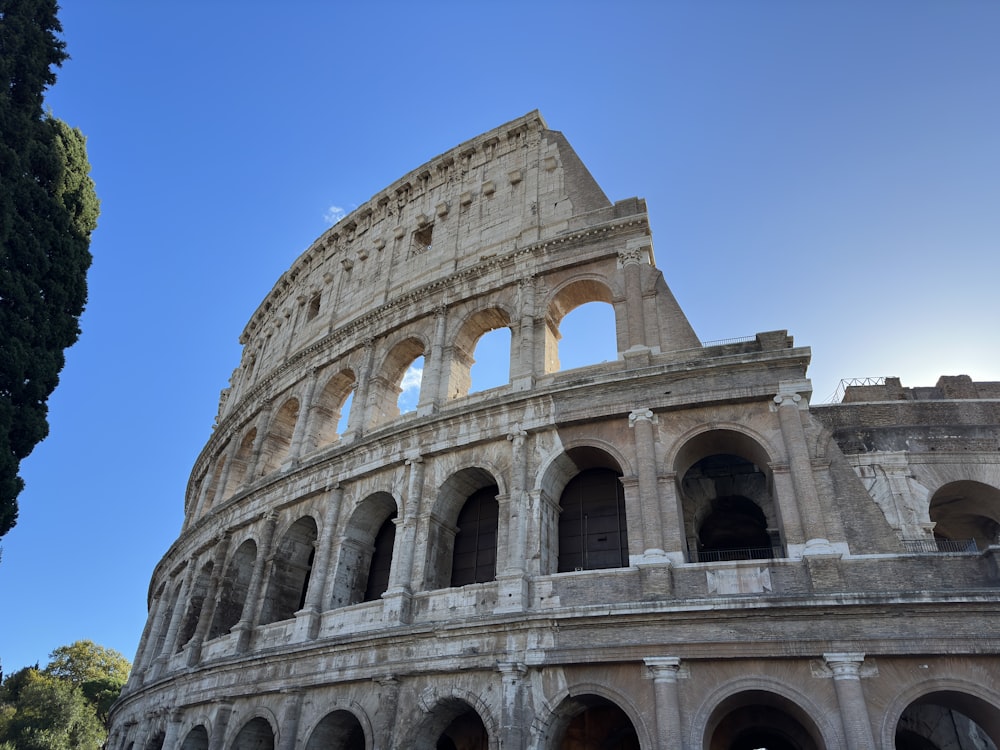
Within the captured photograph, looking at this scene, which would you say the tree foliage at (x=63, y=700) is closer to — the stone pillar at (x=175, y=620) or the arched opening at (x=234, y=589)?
the stone pillar at (x=175, y=620)

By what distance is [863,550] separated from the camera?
10.1 m

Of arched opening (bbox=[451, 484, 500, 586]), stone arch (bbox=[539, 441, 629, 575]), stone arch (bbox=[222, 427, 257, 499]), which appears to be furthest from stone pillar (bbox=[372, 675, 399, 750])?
stone arch (bbox=[222, 427, 257, 499])

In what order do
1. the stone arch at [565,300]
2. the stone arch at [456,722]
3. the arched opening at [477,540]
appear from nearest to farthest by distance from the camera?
the stone arch at [456,722], the arched opening at [477,540], the stone arch at [565,300]

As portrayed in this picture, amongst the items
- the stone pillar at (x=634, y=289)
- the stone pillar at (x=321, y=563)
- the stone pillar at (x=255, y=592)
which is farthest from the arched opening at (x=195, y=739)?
the stone pillar at (x=634, y=289)

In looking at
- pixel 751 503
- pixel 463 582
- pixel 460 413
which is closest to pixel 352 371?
pixel 460 413

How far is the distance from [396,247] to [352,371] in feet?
13.3

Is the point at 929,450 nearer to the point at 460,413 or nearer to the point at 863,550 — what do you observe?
the point at 863,550

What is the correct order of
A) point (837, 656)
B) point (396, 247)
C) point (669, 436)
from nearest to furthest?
1. point (837, 656)
2. point (669, 436)
3. point (396, 247)

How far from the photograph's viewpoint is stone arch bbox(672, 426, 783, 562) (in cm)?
1199

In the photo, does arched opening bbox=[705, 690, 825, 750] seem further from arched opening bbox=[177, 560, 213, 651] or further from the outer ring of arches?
arched opening bbox=[177, 560, 213, 651]

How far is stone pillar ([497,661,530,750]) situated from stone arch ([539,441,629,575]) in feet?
5.83

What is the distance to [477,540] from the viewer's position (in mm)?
13703

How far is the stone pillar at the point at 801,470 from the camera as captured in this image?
1028cm

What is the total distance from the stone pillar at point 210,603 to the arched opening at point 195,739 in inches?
57.7
